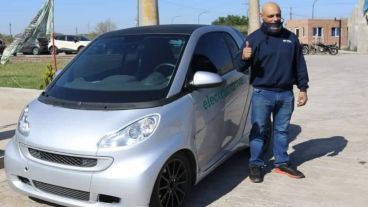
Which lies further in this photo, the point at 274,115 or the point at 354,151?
the point at 354,151

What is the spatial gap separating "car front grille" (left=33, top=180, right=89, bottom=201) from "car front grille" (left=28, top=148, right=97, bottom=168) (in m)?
0.21

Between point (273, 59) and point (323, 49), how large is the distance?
3801 centimetres

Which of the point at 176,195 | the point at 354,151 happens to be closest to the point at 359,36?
the point at 354,151

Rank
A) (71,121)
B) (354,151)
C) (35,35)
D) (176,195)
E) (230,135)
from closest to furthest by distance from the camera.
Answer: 1. (71,121)
2. (176,195)
3. (230,135)
4. (354,151)
5. (35,35)

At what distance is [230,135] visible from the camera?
559cm

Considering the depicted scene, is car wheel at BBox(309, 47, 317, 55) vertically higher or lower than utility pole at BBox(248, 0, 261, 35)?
lower

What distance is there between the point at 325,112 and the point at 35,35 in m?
5.57

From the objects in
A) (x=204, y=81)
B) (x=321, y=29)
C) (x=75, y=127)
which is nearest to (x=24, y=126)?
(x=75, y=127)

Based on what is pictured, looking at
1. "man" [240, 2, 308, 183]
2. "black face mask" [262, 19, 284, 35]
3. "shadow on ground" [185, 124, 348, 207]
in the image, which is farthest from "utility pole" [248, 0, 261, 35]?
"black face mask" [262, 19, 284, 35]

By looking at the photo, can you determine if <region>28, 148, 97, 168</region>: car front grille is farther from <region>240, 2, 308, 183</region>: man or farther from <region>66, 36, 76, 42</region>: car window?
<region>66, 36, 76, 42</region>: car window

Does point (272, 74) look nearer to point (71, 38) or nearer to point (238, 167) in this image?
point (238, 167)

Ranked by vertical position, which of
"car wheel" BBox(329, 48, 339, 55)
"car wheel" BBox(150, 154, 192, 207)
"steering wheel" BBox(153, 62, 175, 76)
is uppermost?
"steering wheel" BBox(153, 62, 175, 76)

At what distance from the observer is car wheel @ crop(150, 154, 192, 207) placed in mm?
4219

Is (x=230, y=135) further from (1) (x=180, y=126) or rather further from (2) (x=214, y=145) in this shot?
(1) (x=180, y=126)
